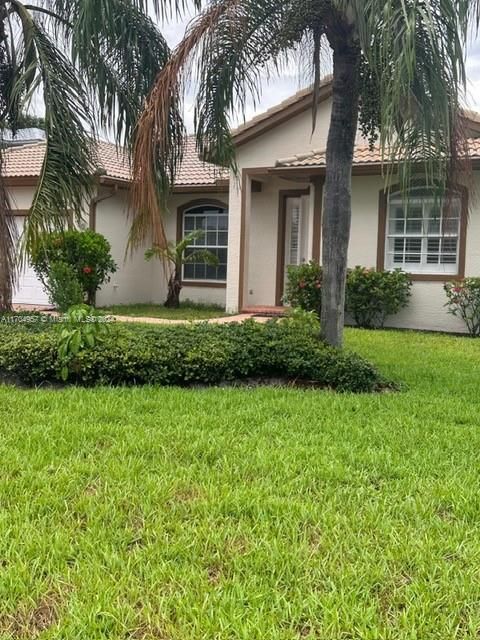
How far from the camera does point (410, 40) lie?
5.21m

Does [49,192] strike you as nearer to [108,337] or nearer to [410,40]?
[108,337]

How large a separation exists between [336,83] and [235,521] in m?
5.85

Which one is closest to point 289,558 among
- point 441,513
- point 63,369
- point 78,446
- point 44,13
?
point 441,513

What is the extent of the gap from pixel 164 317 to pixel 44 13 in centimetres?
671

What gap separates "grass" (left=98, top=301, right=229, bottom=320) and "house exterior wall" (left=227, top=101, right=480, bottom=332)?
836 millimetres

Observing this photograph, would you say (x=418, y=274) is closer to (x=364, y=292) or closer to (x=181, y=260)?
(x=364, y=292)

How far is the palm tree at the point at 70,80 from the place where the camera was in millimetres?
7883

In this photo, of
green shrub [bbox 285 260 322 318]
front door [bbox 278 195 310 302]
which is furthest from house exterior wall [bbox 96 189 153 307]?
green shrub [bbox 285 260 322 318]

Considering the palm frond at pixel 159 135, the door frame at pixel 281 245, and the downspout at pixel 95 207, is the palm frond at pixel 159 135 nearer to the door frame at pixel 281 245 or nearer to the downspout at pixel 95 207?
the door frame at pixel 281 245

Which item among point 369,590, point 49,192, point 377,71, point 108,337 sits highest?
point 377,71

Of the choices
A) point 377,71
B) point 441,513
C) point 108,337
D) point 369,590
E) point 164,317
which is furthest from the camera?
point 164,317

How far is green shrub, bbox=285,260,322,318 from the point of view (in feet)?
43.5

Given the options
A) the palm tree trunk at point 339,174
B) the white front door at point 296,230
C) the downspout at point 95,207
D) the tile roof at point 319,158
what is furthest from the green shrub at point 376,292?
the downspout at point 95,207

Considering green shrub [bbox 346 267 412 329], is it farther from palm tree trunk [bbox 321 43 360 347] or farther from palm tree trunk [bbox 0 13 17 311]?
palm tree trunk [bbox 0 13 17 311]
